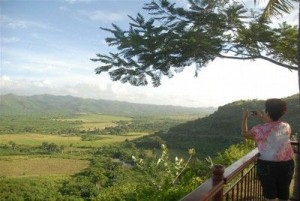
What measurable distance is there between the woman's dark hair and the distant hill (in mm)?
45534

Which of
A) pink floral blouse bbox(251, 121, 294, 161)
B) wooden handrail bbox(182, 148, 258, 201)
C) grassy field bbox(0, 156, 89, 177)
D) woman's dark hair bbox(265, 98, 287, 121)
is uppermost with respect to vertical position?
woman's dark hair bbox(265, 98, 287, 121)

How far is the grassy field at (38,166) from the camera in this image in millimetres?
65938

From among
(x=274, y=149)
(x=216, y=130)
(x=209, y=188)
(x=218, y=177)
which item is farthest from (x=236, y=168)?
(x=216, y=130)

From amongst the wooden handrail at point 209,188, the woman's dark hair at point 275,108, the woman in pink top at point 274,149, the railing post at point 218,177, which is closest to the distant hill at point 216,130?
the woman in pink top at point 274,149

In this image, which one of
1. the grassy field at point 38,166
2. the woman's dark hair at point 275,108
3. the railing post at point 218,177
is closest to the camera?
the railing post at point 218,177

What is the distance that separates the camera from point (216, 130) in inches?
2557

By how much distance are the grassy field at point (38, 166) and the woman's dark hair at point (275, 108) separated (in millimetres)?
64164

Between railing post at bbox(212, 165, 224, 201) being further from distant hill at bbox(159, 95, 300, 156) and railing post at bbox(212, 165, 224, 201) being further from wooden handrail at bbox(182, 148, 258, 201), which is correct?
distant hill at bbox(159, 95, 300, 156)

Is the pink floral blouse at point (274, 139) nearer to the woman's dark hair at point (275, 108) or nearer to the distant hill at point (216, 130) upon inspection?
the woman's dark hair at point (275, 108)

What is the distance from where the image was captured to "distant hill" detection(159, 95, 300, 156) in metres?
54.2

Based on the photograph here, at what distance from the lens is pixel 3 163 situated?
75500 mm

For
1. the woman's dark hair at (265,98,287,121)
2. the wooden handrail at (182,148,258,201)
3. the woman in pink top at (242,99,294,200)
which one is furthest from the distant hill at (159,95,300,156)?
the wooden handrail at (182,148,258,201)

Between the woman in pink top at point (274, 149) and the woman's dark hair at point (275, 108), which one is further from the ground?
the woman's dark hair at point (275, 108)

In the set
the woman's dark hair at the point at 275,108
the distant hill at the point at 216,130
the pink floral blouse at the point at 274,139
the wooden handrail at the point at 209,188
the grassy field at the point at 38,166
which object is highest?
the woman's dark hair at the point at 275,108
